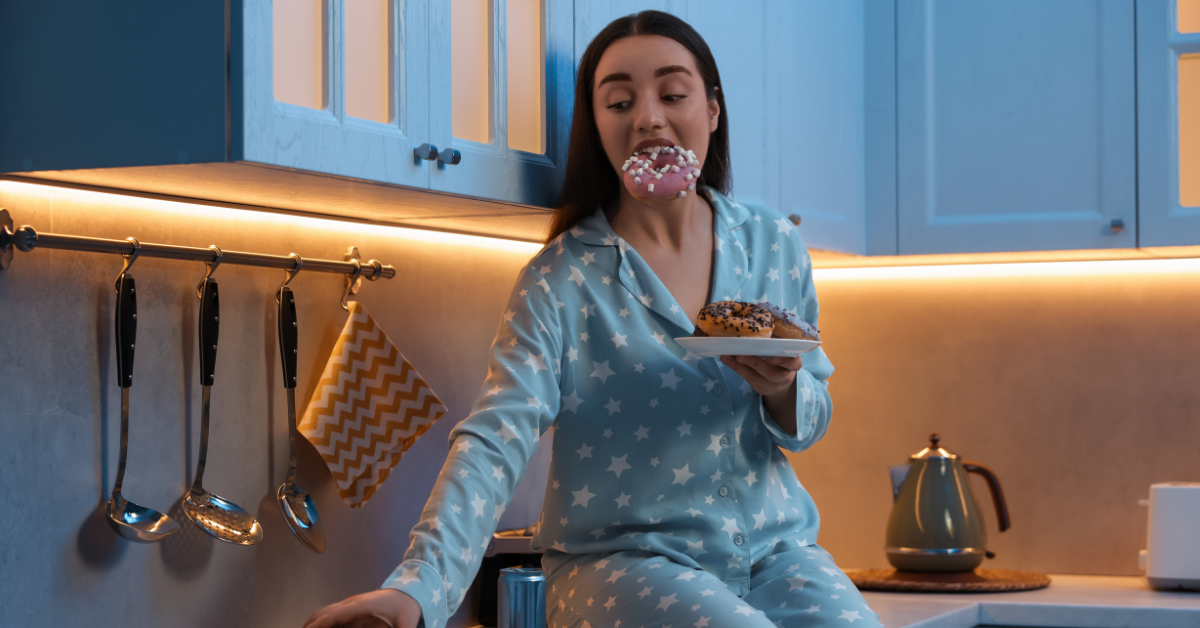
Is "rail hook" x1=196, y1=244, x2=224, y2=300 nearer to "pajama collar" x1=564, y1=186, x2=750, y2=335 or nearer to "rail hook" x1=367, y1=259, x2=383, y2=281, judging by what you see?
"rail hook" x1=367, y1=259, x2=383, y2=281

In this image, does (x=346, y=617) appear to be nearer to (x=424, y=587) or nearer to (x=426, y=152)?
(x=424, y=587)

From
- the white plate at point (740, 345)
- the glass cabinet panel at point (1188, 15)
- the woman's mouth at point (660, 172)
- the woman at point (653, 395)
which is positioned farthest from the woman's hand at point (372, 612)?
the glass cabinet panel at point (1188, 15)

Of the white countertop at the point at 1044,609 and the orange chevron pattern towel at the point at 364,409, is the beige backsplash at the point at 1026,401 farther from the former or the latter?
the orange chevron pattern towel at the point at 364,409

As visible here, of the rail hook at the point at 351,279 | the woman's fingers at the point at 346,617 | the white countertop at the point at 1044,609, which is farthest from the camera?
the white countertop at the point at 1044,609

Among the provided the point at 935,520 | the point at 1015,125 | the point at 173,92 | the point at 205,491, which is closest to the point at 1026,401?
the point at 935,520

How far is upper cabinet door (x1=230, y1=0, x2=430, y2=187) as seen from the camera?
1.12 metres

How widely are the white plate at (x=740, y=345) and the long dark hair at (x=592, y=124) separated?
361 millimetres

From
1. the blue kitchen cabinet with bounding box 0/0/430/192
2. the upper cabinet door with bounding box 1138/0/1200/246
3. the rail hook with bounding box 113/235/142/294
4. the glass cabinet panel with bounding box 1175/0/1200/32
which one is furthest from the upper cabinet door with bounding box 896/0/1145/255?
the rail hook with bounding box 113/235/142/294

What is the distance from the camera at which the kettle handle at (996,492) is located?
230 centimetres

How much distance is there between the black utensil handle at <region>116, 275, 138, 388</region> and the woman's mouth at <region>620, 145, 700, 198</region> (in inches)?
23.3

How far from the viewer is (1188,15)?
219 centimetres

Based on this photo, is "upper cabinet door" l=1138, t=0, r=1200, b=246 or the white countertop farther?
"upper cabinet door" l=1138, t=0, r=1200, b=246

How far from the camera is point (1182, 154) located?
2.13 meters

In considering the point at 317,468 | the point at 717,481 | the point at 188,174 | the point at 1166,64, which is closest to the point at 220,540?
the point at 317,468
